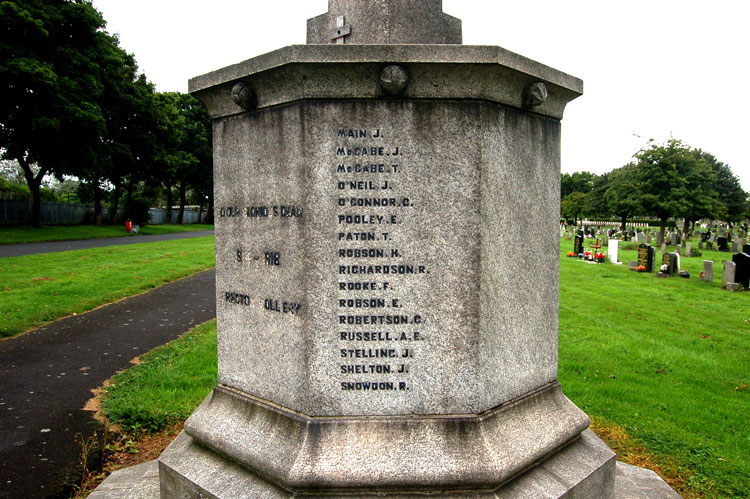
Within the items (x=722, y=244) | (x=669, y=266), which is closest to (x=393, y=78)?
(x=669, y=266)

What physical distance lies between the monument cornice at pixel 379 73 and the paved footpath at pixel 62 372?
3545mm

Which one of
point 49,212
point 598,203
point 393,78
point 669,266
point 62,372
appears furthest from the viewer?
point 598,203

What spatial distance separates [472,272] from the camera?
275cm

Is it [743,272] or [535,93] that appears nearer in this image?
[535,93]

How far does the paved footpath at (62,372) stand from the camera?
4062mm

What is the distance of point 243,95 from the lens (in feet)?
9.68

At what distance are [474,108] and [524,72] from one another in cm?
39

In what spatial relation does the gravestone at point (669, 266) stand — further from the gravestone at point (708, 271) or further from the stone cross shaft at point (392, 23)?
the stone cross shaft at point (392, 23)

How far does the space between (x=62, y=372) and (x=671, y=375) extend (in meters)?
8.45

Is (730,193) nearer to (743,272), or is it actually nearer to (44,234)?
(743,272)

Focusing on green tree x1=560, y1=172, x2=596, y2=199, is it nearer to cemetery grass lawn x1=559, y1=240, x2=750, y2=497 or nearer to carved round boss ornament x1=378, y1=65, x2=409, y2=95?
cemetery grass lawn x1=559, y1=240, x2=750, y2=497

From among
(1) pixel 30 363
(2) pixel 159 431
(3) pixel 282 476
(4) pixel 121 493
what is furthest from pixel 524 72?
(1) pixel 30 363

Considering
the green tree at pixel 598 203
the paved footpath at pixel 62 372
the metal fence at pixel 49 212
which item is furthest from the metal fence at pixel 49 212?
the green tree at pixel 598 203

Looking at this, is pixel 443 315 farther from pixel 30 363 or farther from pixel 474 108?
pixel 30 363
